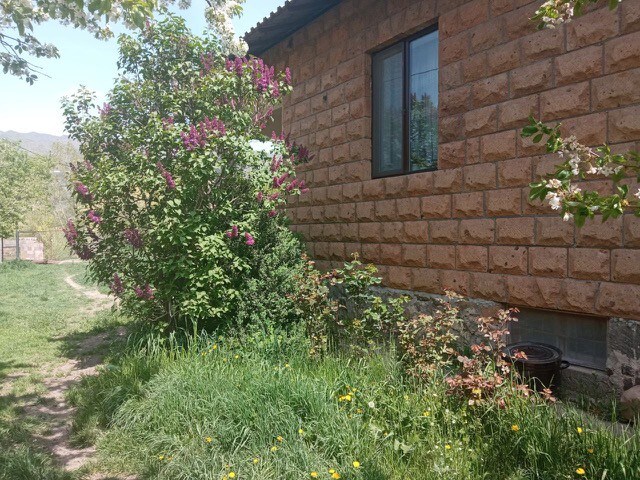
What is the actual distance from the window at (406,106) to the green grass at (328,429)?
7.96 ft

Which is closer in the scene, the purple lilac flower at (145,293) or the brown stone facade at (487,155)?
the brown stone facade at (487,155)

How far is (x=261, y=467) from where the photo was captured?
3010mm

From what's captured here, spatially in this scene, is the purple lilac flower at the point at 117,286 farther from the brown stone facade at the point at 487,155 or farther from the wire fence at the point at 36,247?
the wire fence at the point at 36,247

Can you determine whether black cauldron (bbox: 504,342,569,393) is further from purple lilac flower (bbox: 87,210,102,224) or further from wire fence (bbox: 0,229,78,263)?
wire fence (bbox: 0,229,78,263)

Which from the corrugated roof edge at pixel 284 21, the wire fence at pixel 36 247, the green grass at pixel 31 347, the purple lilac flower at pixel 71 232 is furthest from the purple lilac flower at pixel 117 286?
the wire fence at pixel 36 247

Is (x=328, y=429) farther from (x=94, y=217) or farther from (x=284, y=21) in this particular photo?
(x=284, y=21)

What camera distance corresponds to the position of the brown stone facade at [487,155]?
3619 millimetres

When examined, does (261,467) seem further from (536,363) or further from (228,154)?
(228,154)

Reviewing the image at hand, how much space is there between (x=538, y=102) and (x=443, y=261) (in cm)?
173

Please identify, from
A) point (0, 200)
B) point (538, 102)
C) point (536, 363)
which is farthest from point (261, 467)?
point (0, 200)

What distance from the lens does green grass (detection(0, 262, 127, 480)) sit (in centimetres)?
349

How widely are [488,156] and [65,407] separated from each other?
474 cm

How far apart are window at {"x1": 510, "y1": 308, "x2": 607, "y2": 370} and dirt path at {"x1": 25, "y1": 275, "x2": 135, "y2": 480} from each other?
3466mm

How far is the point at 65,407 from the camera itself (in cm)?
468
